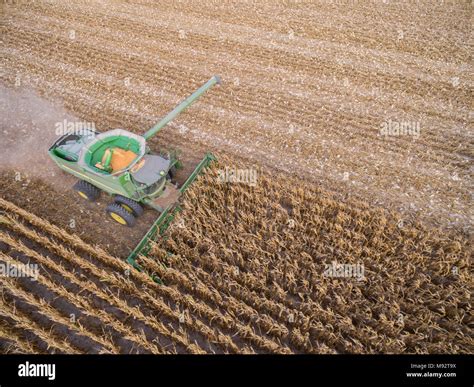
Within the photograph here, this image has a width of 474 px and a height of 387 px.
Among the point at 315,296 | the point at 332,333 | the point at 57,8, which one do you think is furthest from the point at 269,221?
the point at 57,8

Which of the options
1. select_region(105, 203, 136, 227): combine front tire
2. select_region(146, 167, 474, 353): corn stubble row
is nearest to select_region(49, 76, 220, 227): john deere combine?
select_region(105, 203, 136, 227): combine front tire

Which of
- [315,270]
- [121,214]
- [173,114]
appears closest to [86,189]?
[121,214]

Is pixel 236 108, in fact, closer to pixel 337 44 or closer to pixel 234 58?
pixel 234 58

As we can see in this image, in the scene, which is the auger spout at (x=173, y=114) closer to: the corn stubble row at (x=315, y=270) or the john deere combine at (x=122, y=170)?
the john deere combine at (x=122, y=170)

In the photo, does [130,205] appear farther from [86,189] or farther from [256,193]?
[256,193]

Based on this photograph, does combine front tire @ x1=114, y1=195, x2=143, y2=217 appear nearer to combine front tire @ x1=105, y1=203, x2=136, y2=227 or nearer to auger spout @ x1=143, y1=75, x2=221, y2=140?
combine front tire @ x1=105, y1=203, x2=136, y2=227

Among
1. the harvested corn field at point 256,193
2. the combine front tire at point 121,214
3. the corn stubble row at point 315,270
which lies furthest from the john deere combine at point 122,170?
the corn stubble row at point 315,270
